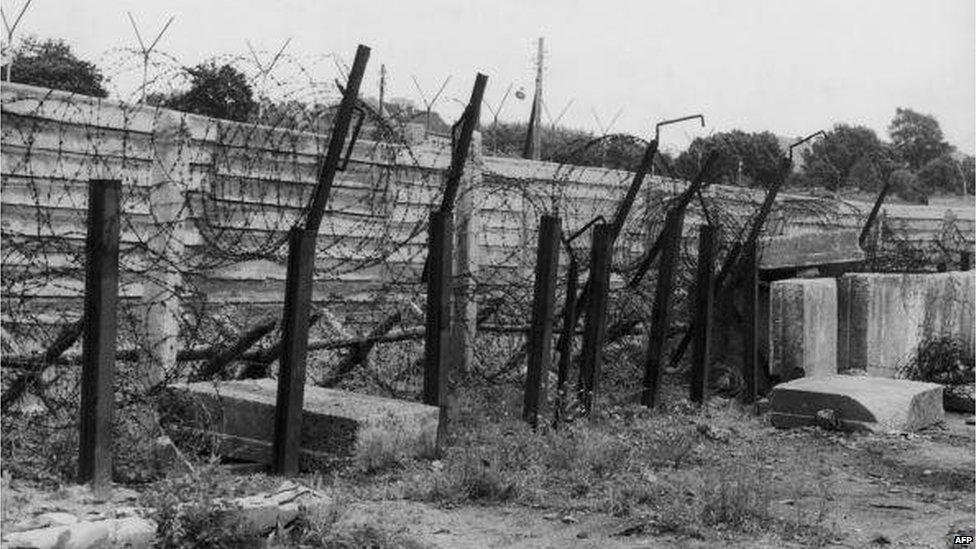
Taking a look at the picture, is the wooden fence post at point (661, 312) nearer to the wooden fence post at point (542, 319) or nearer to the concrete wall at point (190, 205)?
the concrete wall at point (190, 205)

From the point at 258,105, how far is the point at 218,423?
193 centimetres

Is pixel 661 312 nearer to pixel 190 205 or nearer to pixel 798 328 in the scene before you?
pixel 798 328

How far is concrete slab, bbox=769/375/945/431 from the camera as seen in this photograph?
860 cm

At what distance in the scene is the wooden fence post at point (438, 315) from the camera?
666 cm

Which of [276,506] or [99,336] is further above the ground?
[99,336]

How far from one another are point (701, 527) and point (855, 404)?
3.81 m

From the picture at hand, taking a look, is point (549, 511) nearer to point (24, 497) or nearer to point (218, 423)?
point (218, 423)

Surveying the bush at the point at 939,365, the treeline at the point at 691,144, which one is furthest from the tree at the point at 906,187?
the bush at the point at 939,365

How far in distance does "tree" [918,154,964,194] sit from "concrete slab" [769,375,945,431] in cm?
5521

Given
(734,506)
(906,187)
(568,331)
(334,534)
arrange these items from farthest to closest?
1. (906,187)
2. (568,331)
3. (734,506)
4. (334,534)

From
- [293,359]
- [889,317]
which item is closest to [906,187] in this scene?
[889,317]

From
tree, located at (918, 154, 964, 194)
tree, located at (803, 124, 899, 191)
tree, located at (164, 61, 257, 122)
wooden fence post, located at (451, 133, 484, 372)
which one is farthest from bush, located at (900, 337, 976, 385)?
tree, located at (918, 154, 964, 194)

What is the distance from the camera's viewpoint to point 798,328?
388 inches

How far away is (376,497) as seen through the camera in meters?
5.63
